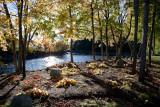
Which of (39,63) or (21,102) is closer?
(21,102)

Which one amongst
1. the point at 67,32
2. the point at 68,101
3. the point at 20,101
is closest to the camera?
the point at 20,101

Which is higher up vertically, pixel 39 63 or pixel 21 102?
pixel 21 102

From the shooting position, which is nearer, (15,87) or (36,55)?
(15,87)

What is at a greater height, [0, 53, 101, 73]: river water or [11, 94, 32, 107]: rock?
[11, 94, 32, 107]: rock

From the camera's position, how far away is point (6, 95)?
568 cm

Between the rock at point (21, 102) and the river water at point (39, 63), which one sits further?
the river water at point (39, 63)

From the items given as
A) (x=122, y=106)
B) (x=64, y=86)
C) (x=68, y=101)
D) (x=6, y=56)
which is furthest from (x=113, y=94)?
(x=6, y=56)

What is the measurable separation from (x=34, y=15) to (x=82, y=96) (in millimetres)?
6879

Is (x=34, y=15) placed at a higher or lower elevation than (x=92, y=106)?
higher

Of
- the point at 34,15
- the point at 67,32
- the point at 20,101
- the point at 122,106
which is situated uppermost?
the point at 34,15

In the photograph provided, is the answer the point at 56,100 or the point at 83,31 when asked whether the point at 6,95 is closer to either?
the point at 56,100

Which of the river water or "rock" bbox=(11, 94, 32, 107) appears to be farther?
the river water

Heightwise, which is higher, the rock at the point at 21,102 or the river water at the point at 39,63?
the rock at the point at 21,102

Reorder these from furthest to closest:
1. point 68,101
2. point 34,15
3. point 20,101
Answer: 1. point 34,15
2. point 68,101
3. point 20,101
